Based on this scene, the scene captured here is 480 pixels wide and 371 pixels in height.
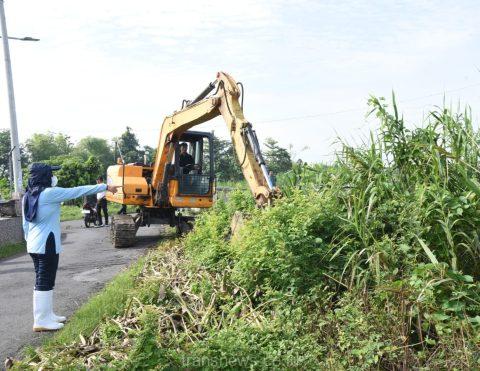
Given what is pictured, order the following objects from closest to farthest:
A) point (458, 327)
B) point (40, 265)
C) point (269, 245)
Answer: point (458, 327), point (269, 245), point (40, 265)

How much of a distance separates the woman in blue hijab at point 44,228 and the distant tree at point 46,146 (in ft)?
232

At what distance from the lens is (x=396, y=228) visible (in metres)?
5.32

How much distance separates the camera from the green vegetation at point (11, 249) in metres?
11.5

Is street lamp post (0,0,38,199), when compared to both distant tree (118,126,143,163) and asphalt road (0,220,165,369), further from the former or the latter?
distant tree (118,126,143,163)

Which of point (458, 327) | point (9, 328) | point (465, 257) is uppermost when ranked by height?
point (465, 257)

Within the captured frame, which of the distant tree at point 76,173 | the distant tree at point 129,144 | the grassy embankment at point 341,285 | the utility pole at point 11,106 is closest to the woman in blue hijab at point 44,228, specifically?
the grassy embankment at point 341,285

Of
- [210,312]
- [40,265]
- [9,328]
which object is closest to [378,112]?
[210,312]

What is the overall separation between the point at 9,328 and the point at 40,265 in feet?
2.58

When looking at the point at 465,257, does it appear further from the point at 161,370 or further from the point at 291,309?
the point at 161,370

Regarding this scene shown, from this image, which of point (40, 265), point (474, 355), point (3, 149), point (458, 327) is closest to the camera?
point (474, 355)

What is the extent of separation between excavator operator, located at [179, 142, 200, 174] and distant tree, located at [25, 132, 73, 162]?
65.1 meters

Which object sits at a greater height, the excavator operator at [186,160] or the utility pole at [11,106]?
the utility pole at [11,106]

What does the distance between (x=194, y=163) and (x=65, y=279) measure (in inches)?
203

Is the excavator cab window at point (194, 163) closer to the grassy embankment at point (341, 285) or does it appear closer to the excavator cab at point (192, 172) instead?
the excavator cab at point (192, 172)
